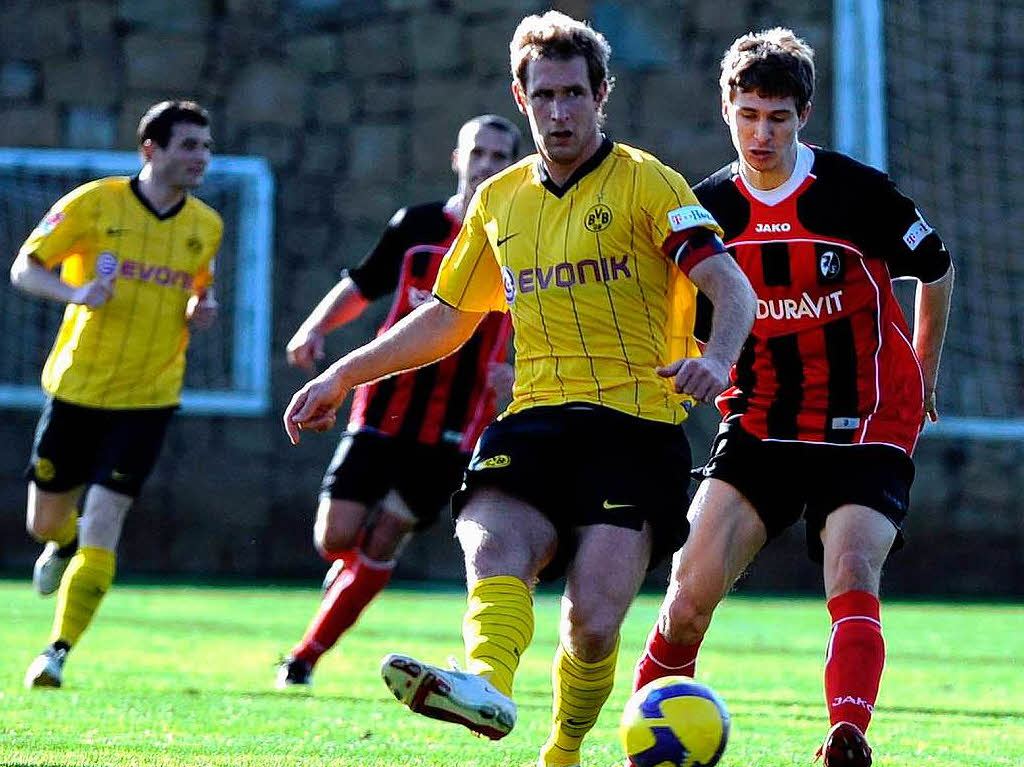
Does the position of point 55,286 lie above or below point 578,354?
above

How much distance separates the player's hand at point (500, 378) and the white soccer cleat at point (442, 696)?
3593mm

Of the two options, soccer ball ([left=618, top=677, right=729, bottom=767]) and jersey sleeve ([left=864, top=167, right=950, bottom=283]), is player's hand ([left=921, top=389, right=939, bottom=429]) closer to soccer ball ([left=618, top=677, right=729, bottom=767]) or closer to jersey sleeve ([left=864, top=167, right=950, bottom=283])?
jersey sleeve ([left=864, top=167, right=950, bottom=283])

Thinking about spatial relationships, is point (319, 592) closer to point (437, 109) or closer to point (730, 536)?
point (437, 109)

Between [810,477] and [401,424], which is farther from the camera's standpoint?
[401,424]

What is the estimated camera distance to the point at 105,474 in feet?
24.4

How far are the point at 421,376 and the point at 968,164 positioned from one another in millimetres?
8048

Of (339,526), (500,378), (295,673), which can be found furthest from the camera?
(339,526)

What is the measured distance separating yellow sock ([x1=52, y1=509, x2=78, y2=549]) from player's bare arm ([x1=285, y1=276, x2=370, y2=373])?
1.52 meters

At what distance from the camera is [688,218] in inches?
177

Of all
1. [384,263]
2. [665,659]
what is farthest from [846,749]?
[384,263]

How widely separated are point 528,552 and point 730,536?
99 cm

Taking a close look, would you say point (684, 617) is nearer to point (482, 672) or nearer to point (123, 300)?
point (482, 672)

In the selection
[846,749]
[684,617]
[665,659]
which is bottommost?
[846,749]

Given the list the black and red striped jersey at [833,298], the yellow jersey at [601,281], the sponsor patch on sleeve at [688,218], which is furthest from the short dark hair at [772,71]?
the sponsor patch on sleeve at [688,218]
